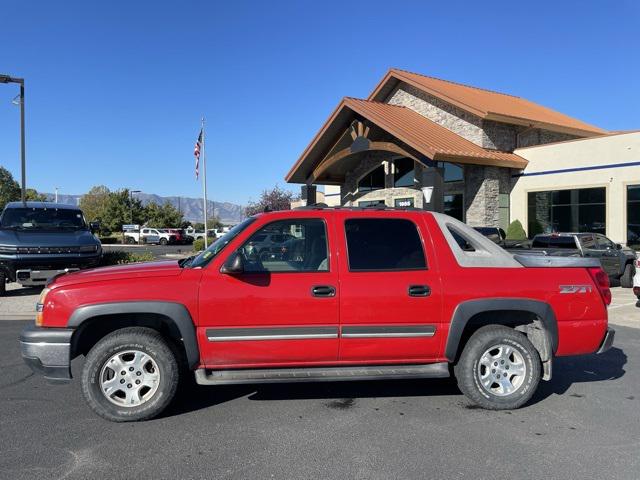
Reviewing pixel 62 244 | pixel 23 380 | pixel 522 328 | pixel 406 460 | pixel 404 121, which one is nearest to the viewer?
pixel 406 460

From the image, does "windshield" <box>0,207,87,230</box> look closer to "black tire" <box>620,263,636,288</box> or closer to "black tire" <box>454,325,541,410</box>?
"black tire" <box>454,325,541,410</box>

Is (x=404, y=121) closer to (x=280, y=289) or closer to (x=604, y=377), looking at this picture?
(x=604, y=377)

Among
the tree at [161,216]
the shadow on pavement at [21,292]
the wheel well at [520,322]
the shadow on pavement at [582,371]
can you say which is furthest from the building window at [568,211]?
the tree at [161,216]

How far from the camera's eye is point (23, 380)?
5.36 m

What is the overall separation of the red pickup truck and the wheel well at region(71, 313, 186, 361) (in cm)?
1

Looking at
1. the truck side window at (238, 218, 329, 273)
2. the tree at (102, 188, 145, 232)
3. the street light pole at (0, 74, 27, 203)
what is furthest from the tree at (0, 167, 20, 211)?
the truck side window at (238, 218, 329, 273)

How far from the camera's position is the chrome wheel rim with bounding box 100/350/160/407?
4.12 metres

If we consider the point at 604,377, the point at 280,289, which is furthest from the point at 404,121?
the point at 280,289

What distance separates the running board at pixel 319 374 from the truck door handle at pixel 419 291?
2.10 ft

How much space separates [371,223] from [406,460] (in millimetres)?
1994

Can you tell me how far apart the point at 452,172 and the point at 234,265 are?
18105mm

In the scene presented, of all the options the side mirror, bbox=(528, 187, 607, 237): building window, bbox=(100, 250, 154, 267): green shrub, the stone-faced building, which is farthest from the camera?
the stone-faced building

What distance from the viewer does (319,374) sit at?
13.9ft

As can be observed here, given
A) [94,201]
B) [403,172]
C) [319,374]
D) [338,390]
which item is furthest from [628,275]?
[94,201]
